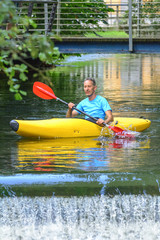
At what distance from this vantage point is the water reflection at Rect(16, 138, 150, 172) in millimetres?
7891

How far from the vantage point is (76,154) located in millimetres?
8875

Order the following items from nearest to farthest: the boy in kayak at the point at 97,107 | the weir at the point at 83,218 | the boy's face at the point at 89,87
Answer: the weir at the point at 83,218 → the boy's face at the point at 89,87 → the boy in kayak at the point at 97,107

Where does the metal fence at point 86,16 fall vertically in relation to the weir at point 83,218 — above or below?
above

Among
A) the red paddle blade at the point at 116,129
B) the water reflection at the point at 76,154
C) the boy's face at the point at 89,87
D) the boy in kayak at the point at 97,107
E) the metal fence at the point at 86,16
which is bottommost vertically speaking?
the water reflection at the point at 76,154

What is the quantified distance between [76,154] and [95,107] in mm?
1176

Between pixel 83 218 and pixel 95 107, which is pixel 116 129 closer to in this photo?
pixel 95 107

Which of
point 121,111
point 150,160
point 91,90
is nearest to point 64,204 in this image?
point 150,160

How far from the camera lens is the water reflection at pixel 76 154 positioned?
25.9ft

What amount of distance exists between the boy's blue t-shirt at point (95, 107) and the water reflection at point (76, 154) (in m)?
0.54

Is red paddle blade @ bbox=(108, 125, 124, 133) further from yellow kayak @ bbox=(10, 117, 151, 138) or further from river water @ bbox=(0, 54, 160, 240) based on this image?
river water @ bbox=(0, 54, 160, 240)

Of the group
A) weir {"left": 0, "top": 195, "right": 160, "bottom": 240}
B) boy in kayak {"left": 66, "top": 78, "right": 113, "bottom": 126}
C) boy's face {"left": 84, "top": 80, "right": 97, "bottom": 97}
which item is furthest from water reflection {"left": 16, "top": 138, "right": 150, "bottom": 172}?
boy's face {"left": 84, "top": 80, "right": 97, "bottom": 97}

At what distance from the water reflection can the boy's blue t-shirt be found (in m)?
0.54

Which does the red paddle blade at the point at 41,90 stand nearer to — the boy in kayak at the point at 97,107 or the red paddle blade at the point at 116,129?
the boy in kayak at the point at 97,107

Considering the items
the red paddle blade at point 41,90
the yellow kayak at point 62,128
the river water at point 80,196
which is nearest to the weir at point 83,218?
the river water at point 80,196
